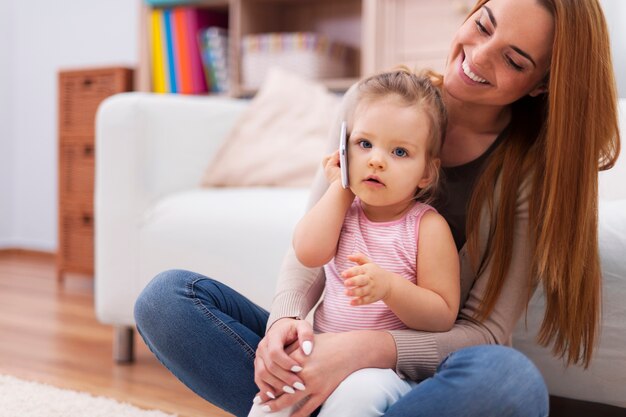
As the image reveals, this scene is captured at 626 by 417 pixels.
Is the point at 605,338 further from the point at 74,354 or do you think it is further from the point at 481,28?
the point at 74,354

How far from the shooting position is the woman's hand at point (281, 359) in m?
0.89

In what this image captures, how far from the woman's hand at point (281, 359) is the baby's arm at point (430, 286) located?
82 mm

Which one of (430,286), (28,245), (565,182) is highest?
(565,182)

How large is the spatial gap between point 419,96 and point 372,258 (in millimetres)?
213

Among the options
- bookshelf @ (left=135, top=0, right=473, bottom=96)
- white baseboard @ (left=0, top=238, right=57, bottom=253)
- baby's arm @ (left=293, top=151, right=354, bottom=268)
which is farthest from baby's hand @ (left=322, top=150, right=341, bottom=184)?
white baseboard @ (left=0, top=238, right=57, bottom=253)

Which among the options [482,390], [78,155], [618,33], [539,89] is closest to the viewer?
[482,390]

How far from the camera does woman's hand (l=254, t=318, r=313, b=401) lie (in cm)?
89

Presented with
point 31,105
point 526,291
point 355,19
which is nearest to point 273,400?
point 526,291

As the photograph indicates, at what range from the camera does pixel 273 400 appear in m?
0.91

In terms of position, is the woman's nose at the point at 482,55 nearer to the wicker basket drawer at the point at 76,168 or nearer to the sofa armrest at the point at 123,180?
the sofa armrest at the point at 123,180

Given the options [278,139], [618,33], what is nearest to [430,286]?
[618,33]

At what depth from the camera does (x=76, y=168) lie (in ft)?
9.32

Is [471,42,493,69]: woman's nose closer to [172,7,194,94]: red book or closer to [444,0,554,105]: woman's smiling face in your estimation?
[444,0,554,105]: woman's smiling face

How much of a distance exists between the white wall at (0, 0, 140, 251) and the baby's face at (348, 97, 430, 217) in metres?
2.64
